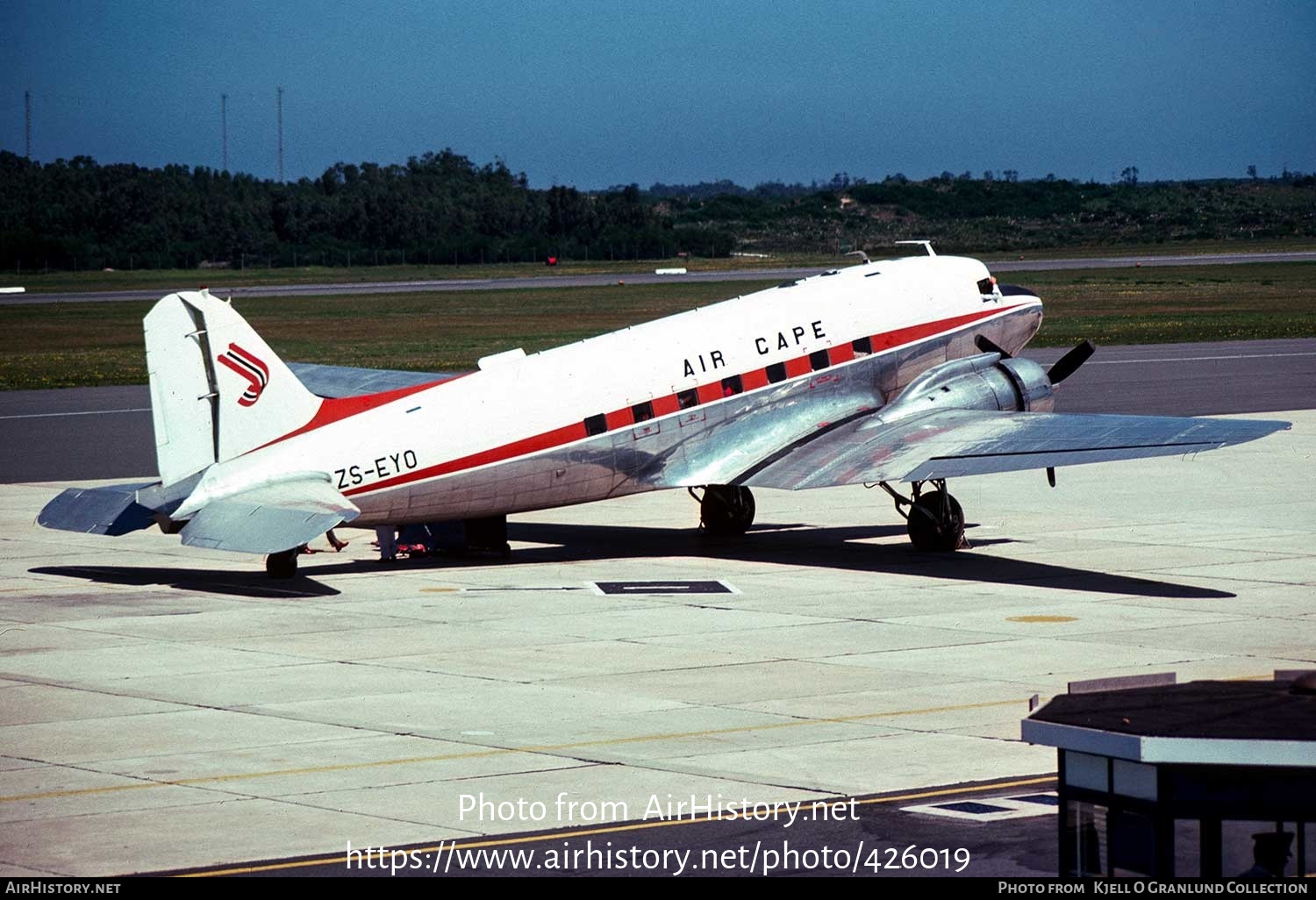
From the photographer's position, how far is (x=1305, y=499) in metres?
34.8

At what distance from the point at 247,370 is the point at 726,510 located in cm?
917

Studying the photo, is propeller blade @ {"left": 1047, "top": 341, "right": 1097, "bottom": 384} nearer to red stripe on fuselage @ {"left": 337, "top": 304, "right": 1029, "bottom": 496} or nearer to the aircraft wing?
the aircraft wing

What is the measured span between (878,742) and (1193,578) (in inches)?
432

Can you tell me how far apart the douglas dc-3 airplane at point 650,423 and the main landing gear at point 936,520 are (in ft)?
0.13

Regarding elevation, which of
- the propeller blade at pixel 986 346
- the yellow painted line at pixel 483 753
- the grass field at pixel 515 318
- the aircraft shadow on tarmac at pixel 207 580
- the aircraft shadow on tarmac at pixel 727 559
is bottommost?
the aircraft shadow on tarmac at pixel 727 559

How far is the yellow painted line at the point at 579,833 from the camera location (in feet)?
45.3

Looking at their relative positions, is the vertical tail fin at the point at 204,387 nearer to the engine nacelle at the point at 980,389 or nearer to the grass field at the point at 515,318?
the engine nacelle at the point at 980,389

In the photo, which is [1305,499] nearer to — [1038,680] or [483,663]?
[1038,680]

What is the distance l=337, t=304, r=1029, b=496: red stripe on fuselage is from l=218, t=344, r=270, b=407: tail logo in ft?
6.14

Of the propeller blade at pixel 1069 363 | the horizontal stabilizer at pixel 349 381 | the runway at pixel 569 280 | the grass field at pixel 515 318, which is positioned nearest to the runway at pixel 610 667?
the propeller blade at pixel 1069 363

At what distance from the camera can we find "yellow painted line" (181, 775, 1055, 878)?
1380cm

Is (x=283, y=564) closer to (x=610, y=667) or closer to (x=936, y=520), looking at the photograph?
(x=610, y=667)

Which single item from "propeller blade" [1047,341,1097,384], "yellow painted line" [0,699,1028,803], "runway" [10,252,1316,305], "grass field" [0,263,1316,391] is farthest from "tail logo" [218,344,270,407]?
"runway" [10,252,1316,305]

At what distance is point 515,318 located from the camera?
98.1m
